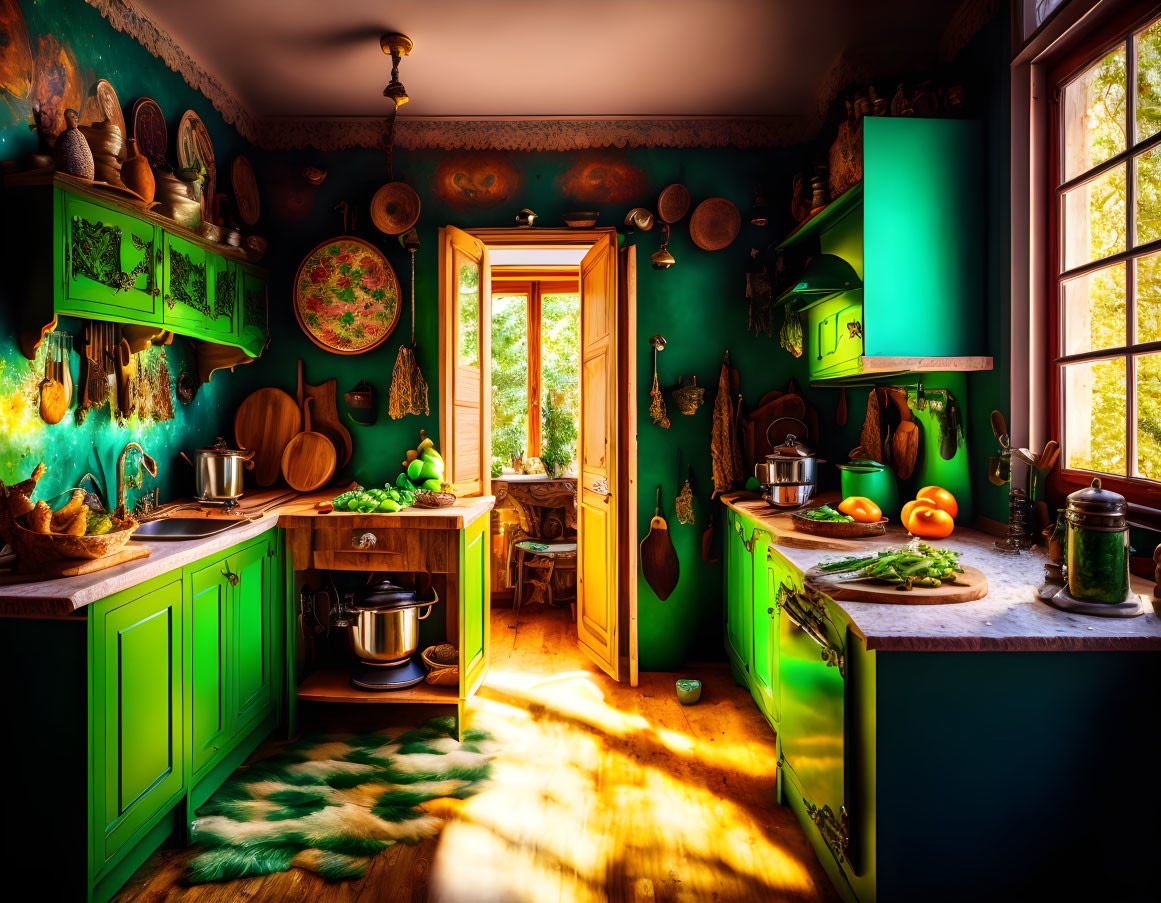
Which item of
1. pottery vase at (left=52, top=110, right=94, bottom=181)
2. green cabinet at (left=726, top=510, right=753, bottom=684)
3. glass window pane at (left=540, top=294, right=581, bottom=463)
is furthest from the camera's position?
glass window pane at (left=540, top=294, right=581, bottom=463)

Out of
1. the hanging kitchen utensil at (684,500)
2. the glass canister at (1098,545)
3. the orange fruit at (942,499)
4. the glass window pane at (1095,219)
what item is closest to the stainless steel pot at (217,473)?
the hanging kitchen utensil at (684,500)

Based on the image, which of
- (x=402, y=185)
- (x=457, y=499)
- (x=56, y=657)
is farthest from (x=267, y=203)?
(x=56, y=657)

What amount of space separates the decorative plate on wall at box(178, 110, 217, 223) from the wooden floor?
2761 millimetres

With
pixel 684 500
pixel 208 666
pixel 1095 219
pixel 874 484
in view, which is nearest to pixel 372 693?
pixel 208 666

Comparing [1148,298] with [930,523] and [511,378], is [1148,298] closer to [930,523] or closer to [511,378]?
[930,523]

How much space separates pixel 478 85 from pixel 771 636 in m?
3.10

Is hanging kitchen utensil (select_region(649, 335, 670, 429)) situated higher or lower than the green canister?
higher

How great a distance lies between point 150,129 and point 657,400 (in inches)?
109

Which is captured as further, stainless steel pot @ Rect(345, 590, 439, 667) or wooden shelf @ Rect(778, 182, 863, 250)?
stainless steel pot @ Rect(345, 590, 439, 667)

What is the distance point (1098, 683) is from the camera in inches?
53.7

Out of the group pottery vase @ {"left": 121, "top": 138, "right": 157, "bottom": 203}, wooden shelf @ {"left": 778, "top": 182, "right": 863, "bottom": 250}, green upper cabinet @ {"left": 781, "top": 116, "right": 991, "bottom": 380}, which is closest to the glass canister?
green upper cabinet @ {"left": 781, "top": 116, "right": 991, "bottom": 380}

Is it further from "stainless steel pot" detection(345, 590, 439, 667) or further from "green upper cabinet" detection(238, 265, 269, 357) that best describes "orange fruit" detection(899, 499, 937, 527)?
"green upper cabinet" detection(238, 265, 269, 357)

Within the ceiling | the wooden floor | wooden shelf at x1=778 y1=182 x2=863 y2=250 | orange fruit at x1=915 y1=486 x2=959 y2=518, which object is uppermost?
the ceiling

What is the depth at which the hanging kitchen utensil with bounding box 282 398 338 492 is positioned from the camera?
3.43 meters
